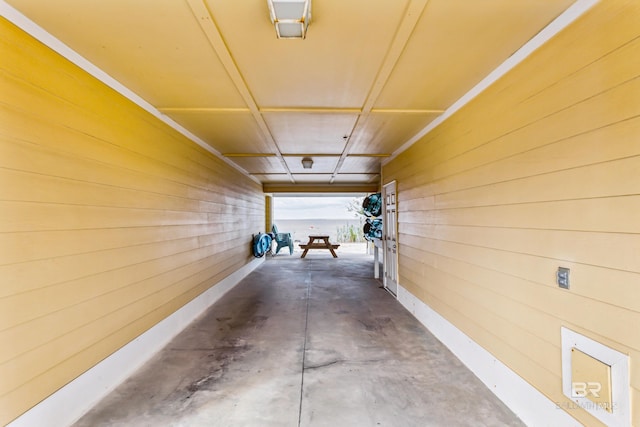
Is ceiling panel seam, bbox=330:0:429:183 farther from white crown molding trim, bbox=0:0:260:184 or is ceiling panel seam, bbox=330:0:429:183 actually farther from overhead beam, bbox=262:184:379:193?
overhead beam, bbox=262:184:379:193

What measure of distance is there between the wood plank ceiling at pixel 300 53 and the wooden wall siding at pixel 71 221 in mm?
297

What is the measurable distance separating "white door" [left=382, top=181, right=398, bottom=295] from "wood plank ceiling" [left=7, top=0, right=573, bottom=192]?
188 centimetres

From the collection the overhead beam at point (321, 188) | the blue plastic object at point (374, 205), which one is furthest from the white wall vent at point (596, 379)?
the overhead beam at point (321, 188)

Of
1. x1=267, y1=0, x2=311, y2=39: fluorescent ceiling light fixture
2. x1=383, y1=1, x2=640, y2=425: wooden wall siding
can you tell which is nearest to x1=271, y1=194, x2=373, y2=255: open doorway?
x1=383, y1=1, x2=640, y2=425: wooden wall siding

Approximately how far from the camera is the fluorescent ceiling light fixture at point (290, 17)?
1.47 meters

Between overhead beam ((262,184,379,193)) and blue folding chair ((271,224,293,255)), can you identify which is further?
blue folding chair ((271,224,293,255))

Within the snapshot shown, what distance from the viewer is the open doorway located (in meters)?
11.8

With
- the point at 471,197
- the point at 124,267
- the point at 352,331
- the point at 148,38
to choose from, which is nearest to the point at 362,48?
the point at 148,38

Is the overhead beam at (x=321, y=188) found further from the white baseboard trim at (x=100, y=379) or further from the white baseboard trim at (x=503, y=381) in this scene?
the white baseboard trim at (x=503, y=381)

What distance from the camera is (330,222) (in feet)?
68.2

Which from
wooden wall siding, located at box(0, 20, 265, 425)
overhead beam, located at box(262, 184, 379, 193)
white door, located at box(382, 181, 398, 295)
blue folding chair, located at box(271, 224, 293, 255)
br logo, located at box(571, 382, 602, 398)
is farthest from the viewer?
blue folding chair, located at box(271, 224, 293, 255)

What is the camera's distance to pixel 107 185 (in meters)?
2.22

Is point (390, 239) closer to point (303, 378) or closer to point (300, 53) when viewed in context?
point (303, 378)

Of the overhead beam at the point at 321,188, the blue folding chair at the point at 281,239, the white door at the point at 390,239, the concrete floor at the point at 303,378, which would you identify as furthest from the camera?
the blue folding chair at the point at 281,239
